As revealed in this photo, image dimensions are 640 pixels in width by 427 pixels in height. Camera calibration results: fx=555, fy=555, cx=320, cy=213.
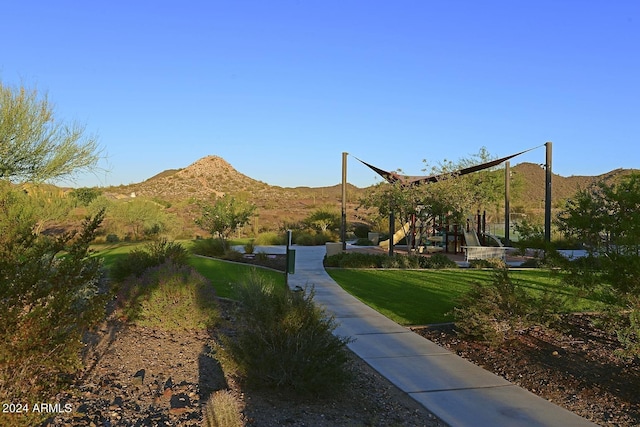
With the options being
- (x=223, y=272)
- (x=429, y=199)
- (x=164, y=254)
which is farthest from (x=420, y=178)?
(x=164, y=254)

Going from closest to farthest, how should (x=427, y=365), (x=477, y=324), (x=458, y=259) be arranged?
1. (x=427, y=365)
2. (x=477, y=324)
3. (x=458, y=259)

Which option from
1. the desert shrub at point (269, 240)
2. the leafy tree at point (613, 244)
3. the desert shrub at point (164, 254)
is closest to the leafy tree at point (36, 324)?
the leafy tree at point (613, 244)

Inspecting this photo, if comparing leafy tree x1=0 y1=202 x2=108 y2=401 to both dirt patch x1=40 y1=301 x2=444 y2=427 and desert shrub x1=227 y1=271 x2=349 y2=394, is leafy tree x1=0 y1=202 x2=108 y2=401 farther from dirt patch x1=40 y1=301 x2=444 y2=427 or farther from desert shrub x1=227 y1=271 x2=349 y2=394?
desert shrub x1=227 y1=271 x2=349 y2=394

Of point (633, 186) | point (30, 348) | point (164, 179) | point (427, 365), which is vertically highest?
point (164, 179)

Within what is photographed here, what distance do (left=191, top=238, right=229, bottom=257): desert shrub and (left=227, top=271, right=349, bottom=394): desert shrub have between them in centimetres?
1402

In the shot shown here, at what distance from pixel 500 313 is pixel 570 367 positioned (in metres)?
1.22

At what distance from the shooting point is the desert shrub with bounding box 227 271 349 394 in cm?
564

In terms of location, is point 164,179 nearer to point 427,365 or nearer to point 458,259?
point 458,259

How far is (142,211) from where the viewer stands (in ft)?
109

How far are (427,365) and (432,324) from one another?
2330mm

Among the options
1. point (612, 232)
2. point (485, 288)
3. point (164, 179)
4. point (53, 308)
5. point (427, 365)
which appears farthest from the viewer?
point (164, 179)

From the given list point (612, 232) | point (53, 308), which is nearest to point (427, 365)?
point (612, 232)

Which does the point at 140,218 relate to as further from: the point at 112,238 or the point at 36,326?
the point at 36,326

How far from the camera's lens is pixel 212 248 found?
67.4 feet
